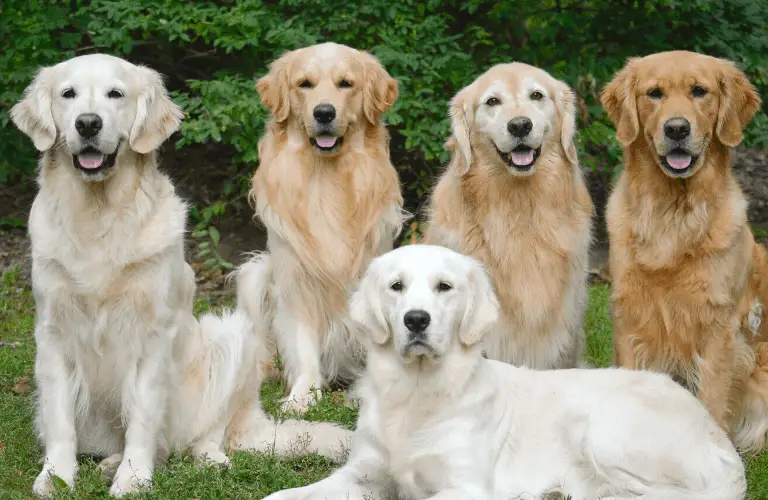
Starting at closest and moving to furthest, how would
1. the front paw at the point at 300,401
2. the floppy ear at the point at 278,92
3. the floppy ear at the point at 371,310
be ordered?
the floppy ear at the point at 371,310
the front paw at the point at 300,401
the floppy ear at the point at 278,92

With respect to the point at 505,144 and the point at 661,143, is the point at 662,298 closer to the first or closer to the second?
the point at 661,143

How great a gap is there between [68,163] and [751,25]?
564 centimetres

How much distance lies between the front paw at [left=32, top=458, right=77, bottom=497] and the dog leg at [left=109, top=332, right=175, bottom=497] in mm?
183

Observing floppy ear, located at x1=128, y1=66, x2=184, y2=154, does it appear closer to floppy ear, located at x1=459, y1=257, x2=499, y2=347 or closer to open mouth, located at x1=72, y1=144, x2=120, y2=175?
open mouth, located at x1=72, y1=144, x2=120, y2=175

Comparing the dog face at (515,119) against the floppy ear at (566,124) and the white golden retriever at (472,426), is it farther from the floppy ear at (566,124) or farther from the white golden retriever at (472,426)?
the white golden retriever at (472,426)

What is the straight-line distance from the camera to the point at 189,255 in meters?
9.17

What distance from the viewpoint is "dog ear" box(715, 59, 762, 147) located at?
201 inches

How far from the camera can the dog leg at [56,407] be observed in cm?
455

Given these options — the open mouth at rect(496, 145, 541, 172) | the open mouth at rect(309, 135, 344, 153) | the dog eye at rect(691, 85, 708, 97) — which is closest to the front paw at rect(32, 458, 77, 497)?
the open mouth at rect(309, 135, 344, 153)

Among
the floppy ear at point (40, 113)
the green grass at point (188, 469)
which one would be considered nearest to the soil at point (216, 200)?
the green grass at point (188, 469)

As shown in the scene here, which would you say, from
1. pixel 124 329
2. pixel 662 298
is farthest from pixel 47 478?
pixel 662 298

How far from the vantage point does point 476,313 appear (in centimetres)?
427

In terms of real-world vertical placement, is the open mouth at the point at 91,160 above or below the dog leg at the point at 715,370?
above

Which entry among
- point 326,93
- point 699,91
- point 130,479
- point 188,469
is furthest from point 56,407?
point 699,91
